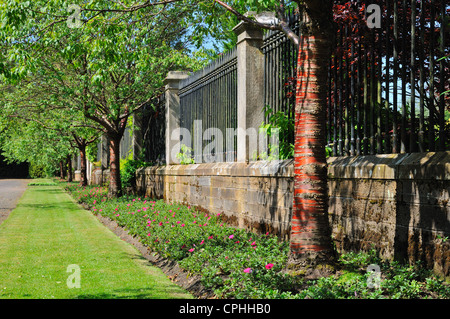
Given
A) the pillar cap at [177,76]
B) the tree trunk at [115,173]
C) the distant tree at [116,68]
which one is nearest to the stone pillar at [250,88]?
→ the distant tree at [116,68]

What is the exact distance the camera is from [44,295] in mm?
5172

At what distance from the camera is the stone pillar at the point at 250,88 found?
855 cm

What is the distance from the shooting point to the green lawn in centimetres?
537

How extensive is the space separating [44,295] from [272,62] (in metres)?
5.17

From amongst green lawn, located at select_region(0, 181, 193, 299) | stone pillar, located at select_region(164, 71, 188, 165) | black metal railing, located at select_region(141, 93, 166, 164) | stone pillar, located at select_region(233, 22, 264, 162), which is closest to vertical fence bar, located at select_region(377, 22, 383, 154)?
green lawn, located at select_region(0, 181, 193, 299)

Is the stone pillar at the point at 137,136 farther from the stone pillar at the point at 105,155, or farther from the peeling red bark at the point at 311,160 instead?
the peeling red bark at the point at 311,160

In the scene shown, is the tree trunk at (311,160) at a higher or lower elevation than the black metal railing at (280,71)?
lower

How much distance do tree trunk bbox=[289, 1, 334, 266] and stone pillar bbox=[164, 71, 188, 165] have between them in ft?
28.5

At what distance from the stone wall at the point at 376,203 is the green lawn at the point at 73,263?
Result: 1.94 m

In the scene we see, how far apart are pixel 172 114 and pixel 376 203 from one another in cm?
970

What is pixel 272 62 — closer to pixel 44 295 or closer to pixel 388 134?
pixel 388 134

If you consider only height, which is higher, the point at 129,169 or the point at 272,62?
the point at 272,62
